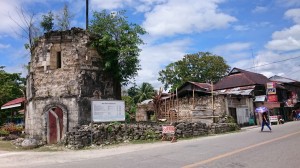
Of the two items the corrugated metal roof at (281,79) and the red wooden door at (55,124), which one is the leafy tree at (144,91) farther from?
the red wooden door at (55,124)

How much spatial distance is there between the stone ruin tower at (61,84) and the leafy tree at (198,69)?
115ft

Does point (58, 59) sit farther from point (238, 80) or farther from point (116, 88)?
point (238, 80)

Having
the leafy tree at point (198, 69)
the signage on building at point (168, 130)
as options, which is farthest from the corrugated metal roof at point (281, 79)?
the signage on building at point (168, 130)

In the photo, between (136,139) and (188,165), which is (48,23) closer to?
(136,139)

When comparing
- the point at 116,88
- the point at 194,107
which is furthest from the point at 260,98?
the point at 116,88

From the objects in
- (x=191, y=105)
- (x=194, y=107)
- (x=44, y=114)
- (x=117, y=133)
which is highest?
(x=191, y=105)

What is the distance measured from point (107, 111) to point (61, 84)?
422 centimetres

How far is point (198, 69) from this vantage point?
56.8 meters

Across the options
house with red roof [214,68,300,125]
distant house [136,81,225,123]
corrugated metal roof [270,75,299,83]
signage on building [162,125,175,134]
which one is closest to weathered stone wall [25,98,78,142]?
signage on building [162,125,175,134]

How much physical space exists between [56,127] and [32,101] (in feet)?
9.26

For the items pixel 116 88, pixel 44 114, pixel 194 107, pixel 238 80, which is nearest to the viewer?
pixel 44 114

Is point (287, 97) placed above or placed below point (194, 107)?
above

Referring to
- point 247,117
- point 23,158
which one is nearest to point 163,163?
point 23,158

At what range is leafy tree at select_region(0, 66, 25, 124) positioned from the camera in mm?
38469
